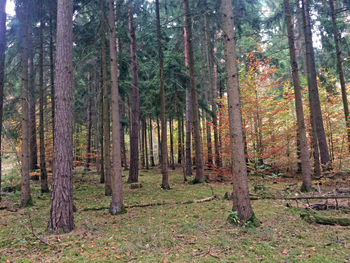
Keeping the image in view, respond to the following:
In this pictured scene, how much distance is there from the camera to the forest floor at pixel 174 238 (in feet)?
13.0

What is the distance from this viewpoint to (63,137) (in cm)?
529

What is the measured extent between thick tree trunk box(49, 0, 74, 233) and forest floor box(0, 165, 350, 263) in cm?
42

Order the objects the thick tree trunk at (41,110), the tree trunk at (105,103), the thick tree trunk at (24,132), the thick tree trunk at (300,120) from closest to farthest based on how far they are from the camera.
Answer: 1. the thick tree trunk at (24,132)
2. the tree trunk at (105,103)
3. the thick tree trunk at (300,120)
4. the thick tree trunk at (41,110)

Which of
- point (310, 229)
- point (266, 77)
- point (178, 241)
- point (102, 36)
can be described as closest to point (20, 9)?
point (102, 36)

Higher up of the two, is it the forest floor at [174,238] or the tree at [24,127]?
the tree at [24,127]

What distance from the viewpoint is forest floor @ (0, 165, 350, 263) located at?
13.0 ft

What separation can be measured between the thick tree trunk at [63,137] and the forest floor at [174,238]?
1.37ft

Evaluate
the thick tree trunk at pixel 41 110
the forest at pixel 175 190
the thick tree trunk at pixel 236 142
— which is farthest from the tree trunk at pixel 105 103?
the thick tree trunk at pixel 236 142

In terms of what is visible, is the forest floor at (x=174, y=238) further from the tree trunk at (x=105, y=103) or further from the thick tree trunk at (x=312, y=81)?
the thick tree trunk at (x=312, y=81)

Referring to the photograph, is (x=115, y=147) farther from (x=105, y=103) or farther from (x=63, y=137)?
(x=105, y=103)

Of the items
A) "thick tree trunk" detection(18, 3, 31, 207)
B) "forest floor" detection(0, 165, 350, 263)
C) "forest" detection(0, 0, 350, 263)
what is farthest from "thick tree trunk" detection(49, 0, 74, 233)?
"thick tree trunk" detection(18, 3, 31, 207)

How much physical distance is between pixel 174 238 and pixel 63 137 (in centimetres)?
336

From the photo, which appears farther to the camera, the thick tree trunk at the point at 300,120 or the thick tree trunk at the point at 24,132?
the thick tree trunk at the point at 300,120

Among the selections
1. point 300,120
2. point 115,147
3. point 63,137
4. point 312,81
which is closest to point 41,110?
point 115,147
